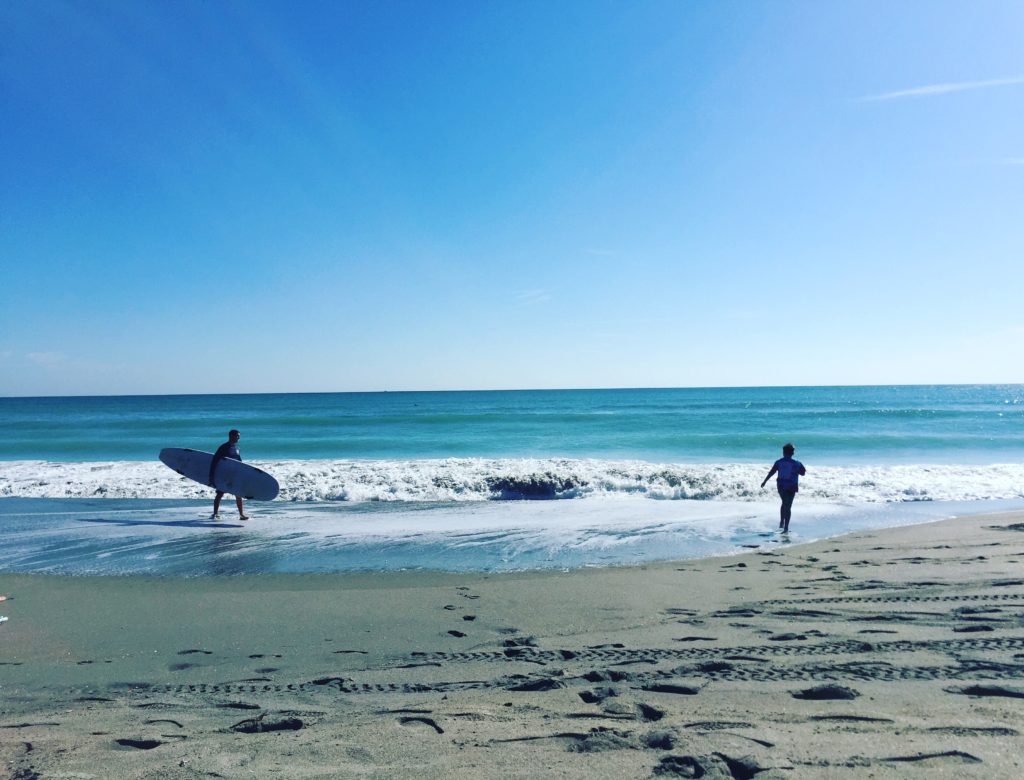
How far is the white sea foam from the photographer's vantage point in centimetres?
1538

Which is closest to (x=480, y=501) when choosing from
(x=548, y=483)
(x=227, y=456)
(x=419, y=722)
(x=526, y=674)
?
(x=548, y=483)

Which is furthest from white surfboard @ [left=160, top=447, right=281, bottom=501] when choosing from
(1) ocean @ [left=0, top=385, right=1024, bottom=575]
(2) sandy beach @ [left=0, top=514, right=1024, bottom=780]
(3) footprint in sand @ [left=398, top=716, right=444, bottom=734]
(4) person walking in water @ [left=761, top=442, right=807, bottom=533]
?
(3) footprint in sand @ [left=398, top=716, right=444, bottom=734]

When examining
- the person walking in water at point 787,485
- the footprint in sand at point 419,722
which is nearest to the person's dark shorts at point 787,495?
the person walking in water at point 787,485

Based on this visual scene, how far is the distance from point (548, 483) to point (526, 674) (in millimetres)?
12631

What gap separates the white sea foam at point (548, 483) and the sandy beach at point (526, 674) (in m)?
7.62

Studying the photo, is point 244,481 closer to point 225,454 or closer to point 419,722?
point 225,454

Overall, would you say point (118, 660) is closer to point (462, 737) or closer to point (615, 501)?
point (462, 737)

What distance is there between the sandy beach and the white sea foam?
7616 millimetres

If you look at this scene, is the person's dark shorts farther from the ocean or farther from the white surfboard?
the white surfboard

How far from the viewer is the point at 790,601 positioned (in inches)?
248

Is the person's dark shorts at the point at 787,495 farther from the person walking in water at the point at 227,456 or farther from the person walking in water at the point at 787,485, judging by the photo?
the person walking in water at the point at 227,456

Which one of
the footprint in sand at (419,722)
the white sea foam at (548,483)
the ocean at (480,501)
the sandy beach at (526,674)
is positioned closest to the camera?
the sandy beach at (526,674)

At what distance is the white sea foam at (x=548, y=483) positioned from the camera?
50.4ft

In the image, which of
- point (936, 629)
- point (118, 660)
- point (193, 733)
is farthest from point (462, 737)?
point (936, 629)
